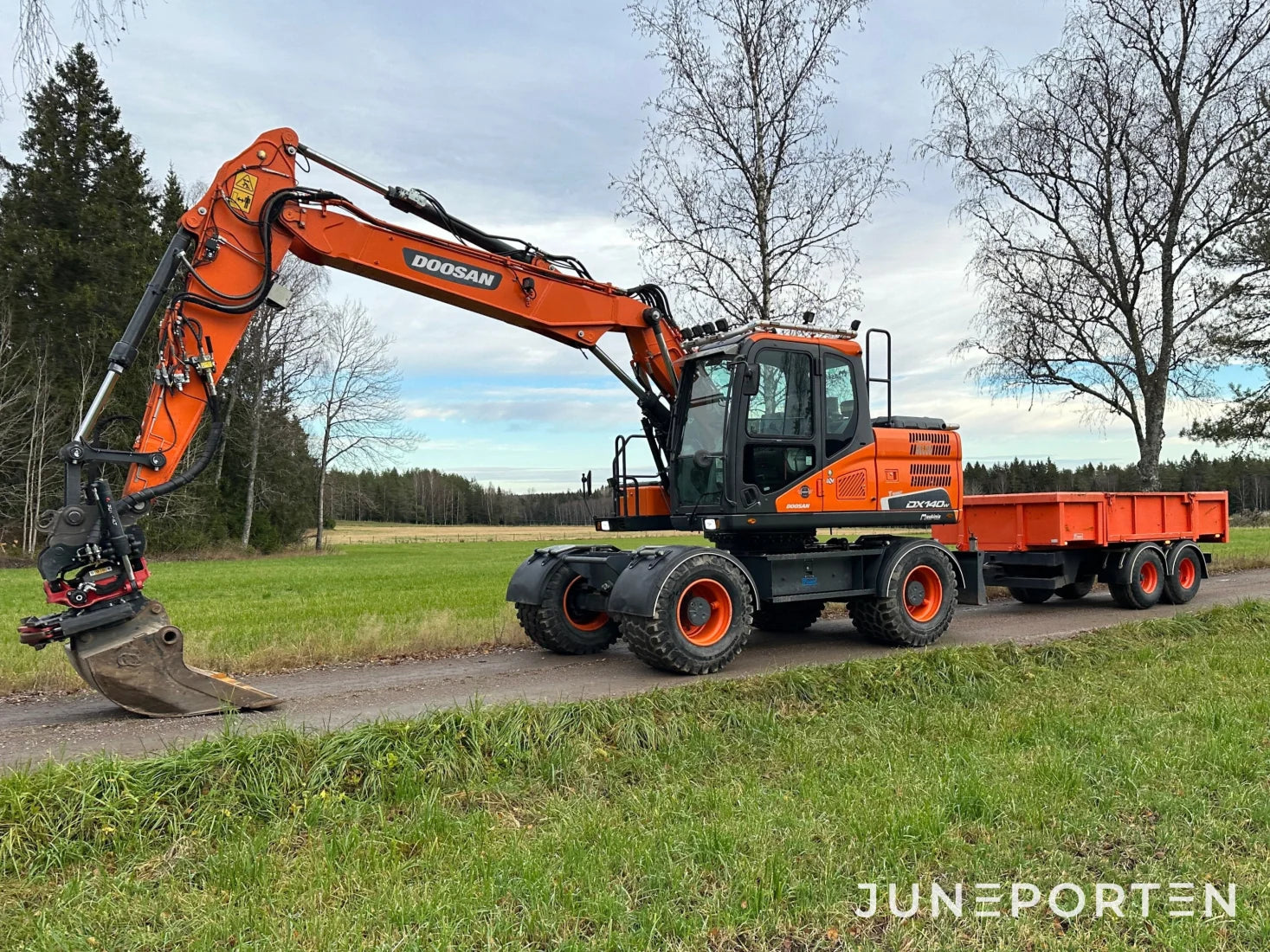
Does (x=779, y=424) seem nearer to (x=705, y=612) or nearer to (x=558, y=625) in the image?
(x=705, y=612)

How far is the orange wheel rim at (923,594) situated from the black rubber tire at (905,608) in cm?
1

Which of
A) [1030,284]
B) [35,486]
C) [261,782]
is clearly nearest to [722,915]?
[261,782]

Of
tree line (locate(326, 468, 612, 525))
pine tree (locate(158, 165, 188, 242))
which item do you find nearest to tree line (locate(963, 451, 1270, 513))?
tree line (locate(326, 468, 612, 525))

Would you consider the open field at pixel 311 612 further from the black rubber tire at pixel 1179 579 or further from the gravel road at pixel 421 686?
the black rubber tire at pixel 1179 579

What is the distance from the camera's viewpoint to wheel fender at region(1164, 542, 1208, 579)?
44.4 ft

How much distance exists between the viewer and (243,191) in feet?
23.6

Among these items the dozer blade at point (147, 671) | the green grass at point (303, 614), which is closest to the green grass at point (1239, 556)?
the green grass at point (303, 614)

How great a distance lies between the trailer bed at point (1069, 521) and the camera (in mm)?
12352

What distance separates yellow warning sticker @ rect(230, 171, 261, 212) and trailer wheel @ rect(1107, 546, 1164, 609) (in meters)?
12.4

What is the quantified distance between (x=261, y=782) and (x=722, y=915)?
275 centimetres

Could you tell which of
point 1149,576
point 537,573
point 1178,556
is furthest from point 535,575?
point 1178,556

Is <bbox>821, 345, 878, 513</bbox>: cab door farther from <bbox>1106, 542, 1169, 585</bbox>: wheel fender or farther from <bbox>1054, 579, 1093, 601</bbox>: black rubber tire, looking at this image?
<bbox>1054, 579, 1093, 601</bbox>: black rubber tire

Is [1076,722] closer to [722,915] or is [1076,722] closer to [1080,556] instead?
[722,915]

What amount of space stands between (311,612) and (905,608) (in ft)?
29.8
